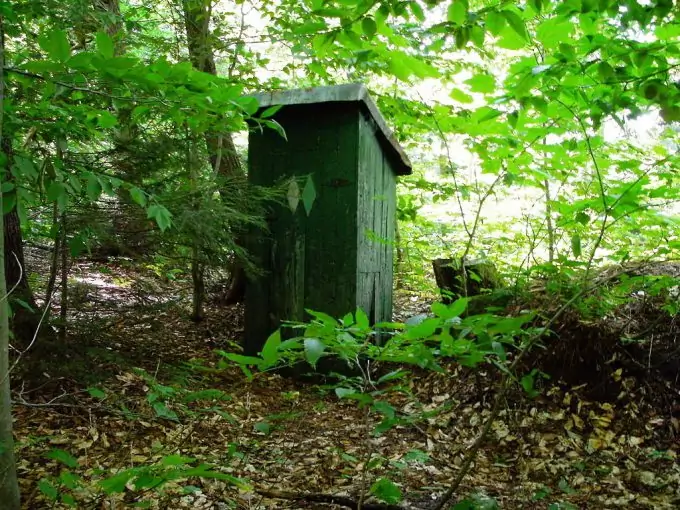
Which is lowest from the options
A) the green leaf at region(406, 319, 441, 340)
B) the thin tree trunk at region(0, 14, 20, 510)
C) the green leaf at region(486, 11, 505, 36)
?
the thin tree trunk at region(0, 14, 20, 510)

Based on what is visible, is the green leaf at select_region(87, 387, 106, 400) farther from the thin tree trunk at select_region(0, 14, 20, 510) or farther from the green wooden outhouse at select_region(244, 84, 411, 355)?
the green wooden outhouse at select_region(244, 84, 411, 355)

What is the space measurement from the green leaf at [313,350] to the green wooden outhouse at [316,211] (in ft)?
10.3

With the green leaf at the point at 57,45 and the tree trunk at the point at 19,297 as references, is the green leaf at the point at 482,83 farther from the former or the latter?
the tree trunk at the point at 19,297

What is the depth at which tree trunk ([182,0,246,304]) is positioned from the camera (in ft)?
17.0

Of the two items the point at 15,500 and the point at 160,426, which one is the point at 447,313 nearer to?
the point at 15,500

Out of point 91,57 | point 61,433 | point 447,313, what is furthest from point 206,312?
point 447,313

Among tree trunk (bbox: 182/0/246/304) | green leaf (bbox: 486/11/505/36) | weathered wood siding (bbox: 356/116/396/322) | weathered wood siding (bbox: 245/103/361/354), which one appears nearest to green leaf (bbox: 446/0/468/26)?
green leaf (bbox: 486/11/505/36)

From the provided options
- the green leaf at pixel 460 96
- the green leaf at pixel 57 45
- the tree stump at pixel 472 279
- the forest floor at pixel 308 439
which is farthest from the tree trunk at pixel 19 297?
the tree stump at pixel 472 279

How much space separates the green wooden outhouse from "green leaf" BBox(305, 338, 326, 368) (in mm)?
3130

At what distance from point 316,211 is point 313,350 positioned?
345 centimetres

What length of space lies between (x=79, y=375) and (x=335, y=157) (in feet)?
8.35

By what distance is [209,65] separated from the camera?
6.00 meters

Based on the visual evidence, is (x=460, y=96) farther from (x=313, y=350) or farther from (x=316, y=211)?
(x=316, y=211)

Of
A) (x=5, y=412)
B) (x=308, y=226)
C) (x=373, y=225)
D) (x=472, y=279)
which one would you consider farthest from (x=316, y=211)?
(x=5, y=412)
